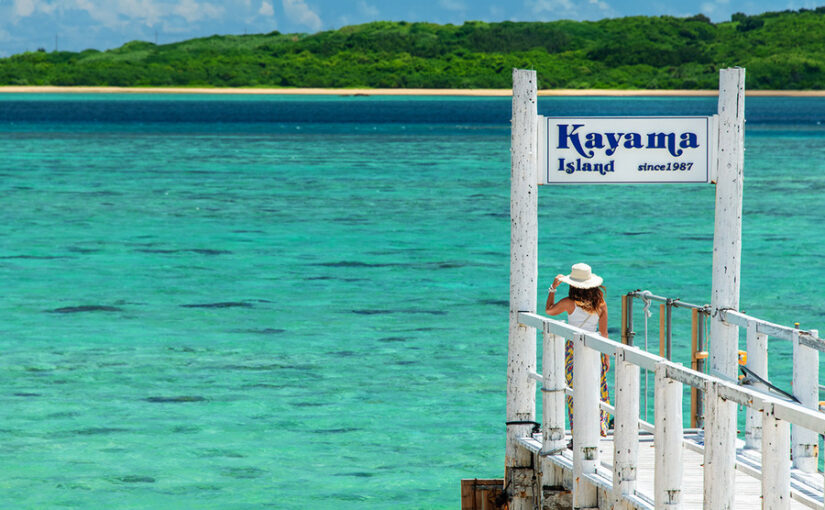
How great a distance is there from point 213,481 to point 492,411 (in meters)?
3.97

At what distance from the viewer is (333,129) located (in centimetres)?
10431

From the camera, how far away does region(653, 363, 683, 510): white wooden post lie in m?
→ 6.77

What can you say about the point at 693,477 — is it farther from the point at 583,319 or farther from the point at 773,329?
the point at 583,319

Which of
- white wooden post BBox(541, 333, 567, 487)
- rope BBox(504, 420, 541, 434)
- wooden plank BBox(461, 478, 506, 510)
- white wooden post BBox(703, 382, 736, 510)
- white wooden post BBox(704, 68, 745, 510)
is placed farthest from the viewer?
wooden plank BBox(461, 478, 506, 510)

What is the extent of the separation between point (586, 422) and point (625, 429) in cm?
59

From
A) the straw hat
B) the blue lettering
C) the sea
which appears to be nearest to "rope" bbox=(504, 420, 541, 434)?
the straw hat

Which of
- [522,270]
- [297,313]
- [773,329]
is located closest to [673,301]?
[773,329]

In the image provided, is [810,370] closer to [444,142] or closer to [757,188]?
[757,188]

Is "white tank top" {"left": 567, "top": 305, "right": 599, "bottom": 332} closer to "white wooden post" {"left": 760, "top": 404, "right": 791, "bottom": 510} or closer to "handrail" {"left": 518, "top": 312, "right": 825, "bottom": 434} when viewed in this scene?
"handrail" {"left": 518, "top": 312, "right": 825, "bottom": 434}

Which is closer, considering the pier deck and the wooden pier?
the wooden pier

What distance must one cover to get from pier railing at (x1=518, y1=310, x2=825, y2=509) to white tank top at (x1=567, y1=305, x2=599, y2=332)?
499 millimetres

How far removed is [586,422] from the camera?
25.5ft

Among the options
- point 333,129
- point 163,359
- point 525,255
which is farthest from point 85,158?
point 525,255

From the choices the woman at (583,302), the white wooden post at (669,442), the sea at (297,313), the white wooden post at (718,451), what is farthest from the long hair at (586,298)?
the sea at (297,313)
